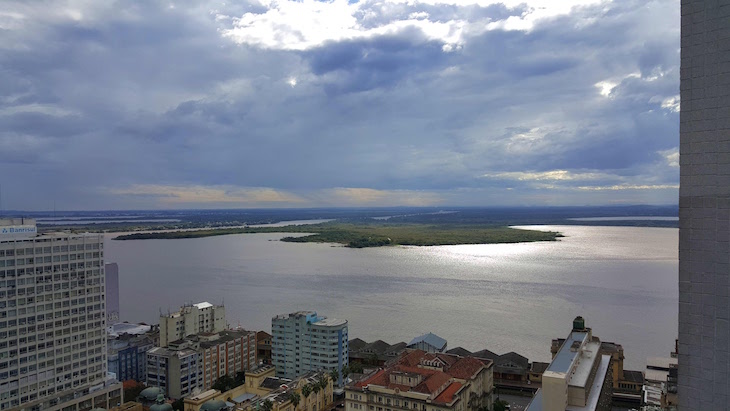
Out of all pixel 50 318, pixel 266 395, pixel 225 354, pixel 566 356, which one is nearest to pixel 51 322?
pixel 50 318

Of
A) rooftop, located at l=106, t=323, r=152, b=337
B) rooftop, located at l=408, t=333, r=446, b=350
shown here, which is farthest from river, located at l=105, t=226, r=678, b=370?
rooftop, located at l=106, t=323, r=152, b=337

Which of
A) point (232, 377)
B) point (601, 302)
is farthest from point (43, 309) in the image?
point (601, 302)

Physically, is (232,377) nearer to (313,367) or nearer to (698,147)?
(313,367)

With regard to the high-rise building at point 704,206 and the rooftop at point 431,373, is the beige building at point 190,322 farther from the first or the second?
the high-rise building at point 704,206

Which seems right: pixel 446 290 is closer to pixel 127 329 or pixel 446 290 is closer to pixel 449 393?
pixel 127 329

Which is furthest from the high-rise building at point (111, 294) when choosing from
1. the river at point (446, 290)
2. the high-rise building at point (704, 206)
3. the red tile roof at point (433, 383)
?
the high-rise building at point (704, 206)

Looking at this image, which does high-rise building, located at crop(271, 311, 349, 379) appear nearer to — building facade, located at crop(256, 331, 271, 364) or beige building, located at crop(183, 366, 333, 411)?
beige building, located at crop(183, 366, 333, 411)

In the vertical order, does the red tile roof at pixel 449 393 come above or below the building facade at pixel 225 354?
above

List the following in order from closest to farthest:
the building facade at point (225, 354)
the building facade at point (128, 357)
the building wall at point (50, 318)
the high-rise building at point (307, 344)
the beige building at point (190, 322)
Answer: the building wall at point (50, 318) < the building facade at point (225, 354) < the high-rise building at point (307, 344) < the building facade at point (128, 357) < the beige building at point (190, 322)
